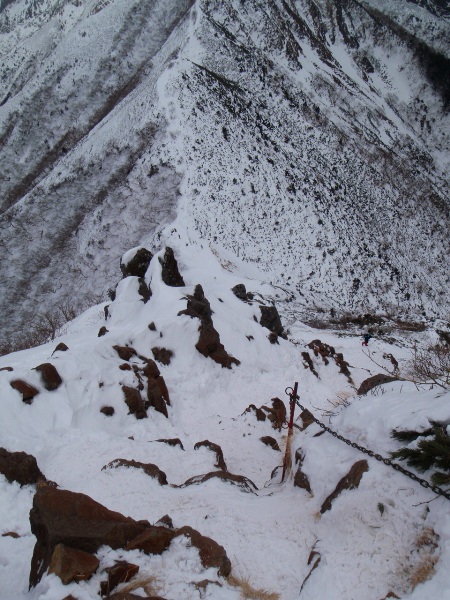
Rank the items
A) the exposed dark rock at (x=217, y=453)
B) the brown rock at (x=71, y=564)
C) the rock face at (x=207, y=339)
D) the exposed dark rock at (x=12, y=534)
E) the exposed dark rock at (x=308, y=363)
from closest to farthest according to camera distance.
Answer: the brown rock at (x=71, y=564) < the exposed dark rock at (x=12, y=534) < the exposed dark rock at (x=217, y=453) < the rock face at (x=207, y=339) < the exposed dark rock at (x=308, y=363)

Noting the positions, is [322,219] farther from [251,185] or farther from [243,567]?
[243,567]

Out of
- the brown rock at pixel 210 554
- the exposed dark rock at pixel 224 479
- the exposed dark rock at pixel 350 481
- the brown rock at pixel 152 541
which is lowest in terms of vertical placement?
the exposed dark rock at pixel 224 479

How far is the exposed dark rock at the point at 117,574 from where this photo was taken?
271 cm

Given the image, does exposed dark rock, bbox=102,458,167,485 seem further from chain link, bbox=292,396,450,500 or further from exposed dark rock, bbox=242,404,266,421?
exposed dark rock, bbox=242,404,266,421

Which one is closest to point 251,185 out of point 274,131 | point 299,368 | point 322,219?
point 322,219

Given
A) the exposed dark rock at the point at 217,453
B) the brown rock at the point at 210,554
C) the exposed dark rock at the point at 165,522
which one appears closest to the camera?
the brown rock at the point at 210,554

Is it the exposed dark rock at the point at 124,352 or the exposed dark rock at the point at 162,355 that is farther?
the exposed dark rock at the point at 162,355

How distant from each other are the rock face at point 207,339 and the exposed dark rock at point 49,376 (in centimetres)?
372

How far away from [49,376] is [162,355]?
123 inches

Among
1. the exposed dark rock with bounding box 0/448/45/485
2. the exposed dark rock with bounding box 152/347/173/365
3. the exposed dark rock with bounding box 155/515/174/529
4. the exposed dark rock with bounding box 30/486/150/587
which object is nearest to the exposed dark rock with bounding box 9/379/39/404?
the exposed dark rock with bounding box 0/448/45/485

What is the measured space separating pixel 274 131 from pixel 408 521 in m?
31.7

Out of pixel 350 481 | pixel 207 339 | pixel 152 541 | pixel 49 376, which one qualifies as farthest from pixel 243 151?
pixel 152 541

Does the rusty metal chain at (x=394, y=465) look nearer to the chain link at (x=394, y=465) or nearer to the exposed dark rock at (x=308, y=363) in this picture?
the chain link at (x=394, y=465)

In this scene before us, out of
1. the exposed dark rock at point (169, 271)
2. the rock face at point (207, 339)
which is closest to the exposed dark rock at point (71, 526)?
the rock face at point (207, 339)
